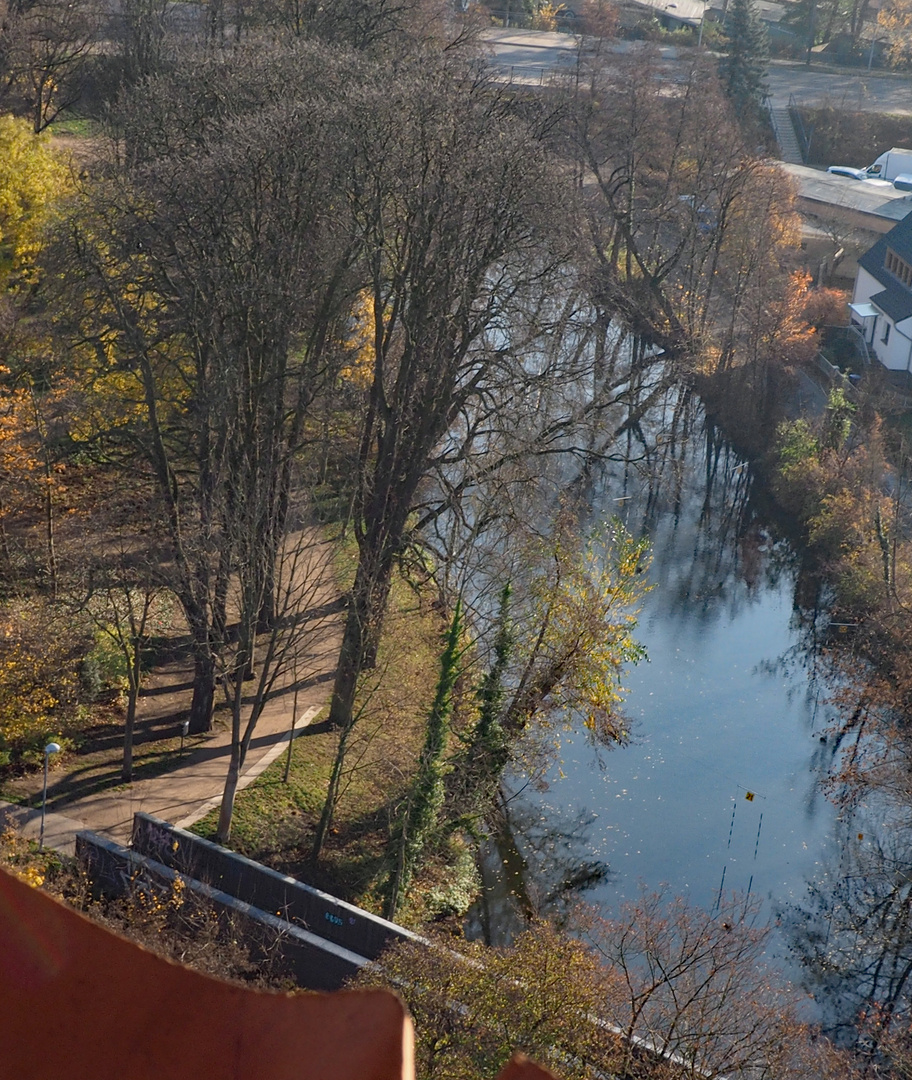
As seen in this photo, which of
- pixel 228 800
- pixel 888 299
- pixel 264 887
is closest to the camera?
pixel 264 887

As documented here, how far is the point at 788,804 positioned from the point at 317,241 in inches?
577

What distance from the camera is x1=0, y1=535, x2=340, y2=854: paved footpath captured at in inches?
795

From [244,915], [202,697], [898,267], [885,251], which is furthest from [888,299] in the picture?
[244,915]

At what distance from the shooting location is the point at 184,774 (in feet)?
74.3

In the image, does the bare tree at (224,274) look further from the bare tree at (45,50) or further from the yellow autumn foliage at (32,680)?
the bare tree at (45,50)

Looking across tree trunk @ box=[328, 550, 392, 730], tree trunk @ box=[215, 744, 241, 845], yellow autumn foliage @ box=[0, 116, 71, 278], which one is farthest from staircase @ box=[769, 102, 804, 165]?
tree trunk @ box=[215, 744, 241, 845]

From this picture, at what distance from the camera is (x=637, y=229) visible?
161 ft

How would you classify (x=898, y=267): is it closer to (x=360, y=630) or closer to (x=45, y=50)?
(x=45, y=50)

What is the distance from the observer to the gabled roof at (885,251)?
47.5 metres

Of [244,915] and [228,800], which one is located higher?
[228,800]

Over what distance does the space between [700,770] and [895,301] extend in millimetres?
26854

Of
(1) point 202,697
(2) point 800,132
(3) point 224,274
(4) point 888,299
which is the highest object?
(2) point 800,132

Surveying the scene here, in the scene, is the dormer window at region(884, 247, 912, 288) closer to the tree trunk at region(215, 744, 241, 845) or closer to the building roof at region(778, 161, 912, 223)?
the building roof at region(778, 161, 912, 223)

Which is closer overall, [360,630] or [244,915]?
[244,915]
